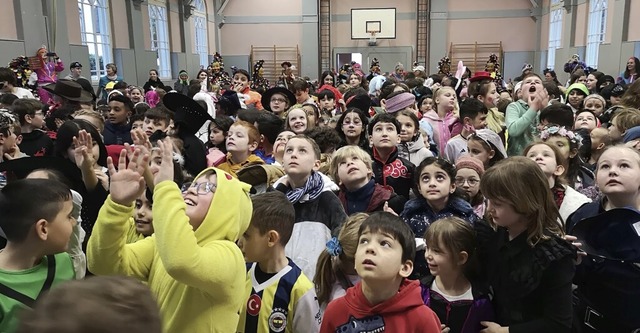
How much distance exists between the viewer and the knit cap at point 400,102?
5574 mm

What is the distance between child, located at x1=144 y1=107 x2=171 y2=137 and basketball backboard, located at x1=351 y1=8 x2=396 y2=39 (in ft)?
60.1

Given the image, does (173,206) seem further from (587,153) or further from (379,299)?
(587,153)

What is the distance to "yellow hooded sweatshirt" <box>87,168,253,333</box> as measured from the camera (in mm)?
1646

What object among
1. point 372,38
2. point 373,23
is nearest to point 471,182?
point 372,38

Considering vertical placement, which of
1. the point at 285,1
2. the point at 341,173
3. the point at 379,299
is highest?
the point at 285,1

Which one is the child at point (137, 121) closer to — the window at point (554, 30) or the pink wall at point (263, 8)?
the window at point (554, 30)

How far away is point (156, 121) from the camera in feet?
15.2

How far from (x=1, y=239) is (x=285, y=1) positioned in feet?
69.1

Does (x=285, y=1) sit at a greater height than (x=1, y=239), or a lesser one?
greater

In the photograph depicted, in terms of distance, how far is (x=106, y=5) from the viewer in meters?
13.5

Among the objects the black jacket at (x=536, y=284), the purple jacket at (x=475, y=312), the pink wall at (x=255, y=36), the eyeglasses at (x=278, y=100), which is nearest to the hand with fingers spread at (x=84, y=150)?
the purple jacket at (x=475, y=312)

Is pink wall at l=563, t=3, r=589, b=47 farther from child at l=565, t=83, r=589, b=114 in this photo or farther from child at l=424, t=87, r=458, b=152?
child at l=424, t=87, r=458, b=152

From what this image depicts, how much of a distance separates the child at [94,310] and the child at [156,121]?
3.81 m

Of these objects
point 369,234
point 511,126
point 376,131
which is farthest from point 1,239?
point 511,126
